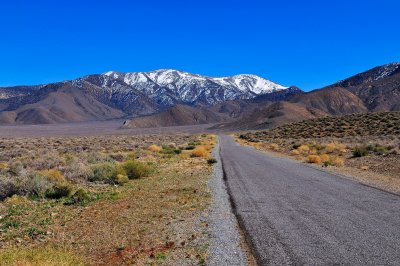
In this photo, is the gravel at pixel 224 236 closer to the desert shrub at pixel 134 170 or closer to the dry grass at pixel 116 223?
the dry grass at pixel 116 223

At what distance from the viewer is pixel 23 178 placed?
652 inches

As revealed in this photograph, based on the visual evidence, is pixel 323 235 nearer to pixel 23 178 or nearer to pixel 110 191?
pixel 110 191

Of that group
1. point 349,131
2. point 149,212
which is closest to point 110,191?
point 149,212

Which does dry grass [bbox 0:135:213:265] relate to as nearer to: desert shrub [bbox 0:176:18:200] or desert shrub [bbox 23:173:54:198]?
desert shrub [bbox 23:173:54:198]

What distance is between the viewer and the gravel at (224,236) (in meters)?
7.87

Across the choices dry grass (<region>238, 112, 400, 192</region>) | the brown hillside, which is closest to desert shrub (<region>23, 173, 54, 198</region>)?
dry grass (<region>238, 112, 400, 192</region>)

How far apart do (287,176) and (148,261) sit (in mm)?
14142

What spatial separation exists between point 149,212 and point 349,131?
66543 mm

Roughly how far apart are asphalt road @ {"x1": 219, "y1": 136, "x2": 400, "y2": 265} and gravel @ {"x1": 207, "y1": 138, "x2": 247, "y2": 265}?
0.92 feet

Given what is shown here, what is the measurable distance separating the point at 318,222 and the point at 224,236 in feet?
8.25

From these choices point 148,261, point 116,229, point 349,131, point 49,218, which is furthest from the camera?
point 349,131

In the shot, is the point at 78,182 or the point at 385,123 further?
the point at 385,123

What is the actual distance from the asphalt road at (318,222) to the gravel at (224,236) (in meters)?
0.28

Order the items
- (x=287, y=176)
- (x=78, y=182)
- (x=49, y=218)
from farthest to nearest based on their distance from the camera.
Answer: (x=287, y=176) < (x=78, y=182) < (x=49, y=218)
